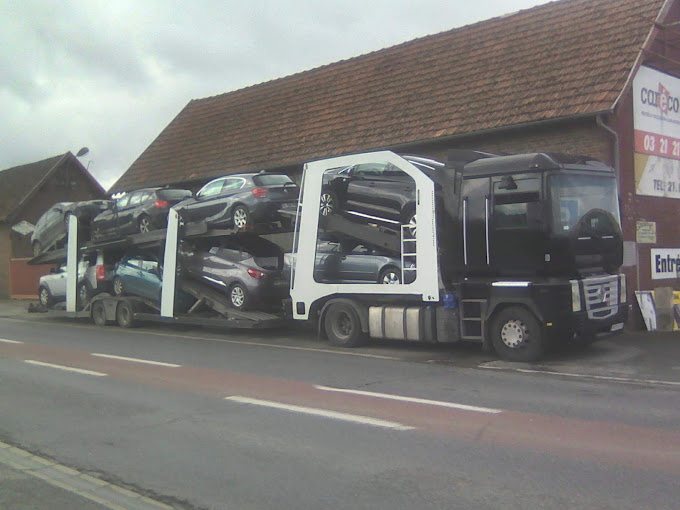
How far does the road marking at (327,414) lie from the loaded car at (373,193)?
4883mm

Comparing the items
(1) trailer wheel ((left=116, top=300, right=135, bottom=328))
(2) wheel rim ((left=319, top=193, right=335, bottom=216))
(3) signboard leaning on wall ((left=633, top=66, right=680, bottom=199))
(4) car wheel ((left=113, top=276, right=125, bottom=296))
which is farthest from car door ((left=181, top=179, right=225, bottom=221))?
(3) signboard leaning on wall ((left=633, top=66, right=680, bottom=199))

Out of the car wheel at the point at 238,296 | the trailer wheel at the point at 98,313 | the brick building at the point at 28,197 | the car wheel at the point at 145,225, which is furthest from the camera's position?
the brick building at the point at 28,197

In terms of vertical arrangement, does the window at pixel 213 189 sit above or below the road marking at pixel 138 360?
above

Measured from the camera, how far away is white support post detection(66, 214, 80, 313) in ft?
66.8

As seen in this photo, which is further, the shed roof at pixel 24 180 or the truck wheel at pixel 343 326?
the shed roof at pixel 24 180

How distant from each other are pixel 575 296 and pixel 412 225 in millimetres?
3000

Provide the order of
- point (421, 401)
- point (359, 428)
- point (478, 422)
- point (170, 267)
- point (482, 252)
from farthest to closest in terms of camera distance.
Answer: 1. point (170, 267)
2. point (482, 252)
3. point (421, 401)
4. point (478, 422)
5. point (359, 428)

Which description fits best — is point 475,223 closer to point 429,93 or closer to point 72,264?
point 429,93

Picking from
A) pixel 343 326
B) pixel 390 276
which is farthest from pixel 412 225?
pixel 343 326

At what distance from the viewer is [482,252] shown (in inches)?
458

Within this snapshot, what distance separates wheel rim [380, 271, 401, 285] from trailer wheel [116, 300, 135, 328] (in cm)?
848

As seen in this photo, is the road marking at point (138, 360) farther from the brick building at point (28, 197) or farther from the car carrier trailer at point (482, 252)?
the brick building at point (28, 197)

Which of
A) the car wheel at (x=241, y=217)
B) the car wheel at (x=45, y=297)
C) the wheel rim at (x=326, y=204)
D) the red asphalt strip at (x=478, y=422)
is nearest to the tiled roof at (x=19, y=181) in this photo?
the car wheel at (x=45, y=297)

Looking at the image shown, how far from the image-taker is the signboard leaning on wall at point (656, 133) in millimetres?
16312
